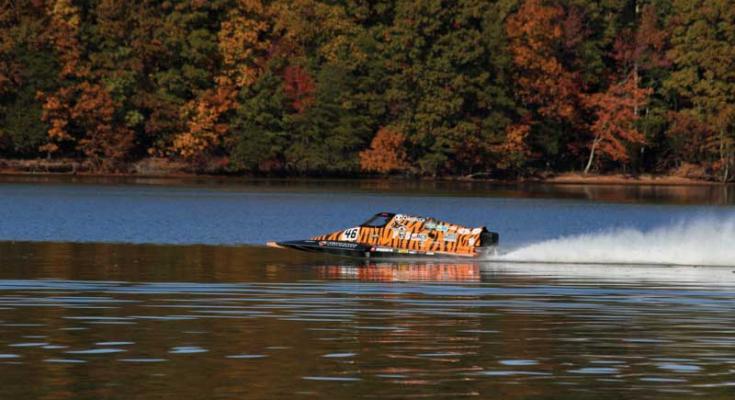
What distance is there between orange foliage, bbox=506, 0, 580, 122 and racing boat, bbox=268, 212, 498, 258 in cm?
9385

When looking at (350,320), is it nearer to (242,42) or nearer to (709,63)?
(242,42)

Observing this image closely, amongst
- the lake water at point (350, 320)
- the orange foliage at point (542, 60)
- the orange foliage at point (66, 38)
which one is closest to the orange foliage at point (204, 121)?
the orange foliage at point (66, 38)

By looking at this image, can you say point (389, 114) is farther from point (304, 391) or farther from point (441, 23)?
point (304, 391)

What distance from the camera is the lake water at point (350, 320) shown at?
2298cm

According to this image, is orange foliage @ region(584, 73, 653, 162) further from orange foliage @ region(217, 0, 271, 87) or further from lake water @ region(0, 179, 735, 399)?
lake water @ region(0, 179, 735, 399)

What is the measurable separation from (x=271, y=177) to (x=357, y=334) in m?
121

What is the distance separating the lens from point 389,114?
143875mm

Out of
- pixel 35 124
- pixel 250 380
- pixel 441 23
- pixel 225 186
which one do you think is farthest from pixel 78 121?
pixel 250 380

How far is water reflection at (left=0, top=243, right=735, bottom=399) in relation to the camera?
22.8m

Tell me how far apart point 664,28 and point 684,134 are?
10.1 meters

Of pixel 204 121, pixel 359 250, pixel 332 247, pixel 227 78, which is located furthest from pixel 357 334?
pixel 227 78

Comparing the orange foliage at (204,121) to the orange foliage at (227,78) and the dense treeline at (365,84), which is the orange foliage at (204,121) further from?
the dense treeline at (365,84)

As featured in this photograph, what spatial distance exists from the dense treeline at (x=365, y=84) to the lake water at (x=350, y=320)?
7432cm

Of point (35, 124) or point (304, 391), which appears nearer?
point (304, 391)
